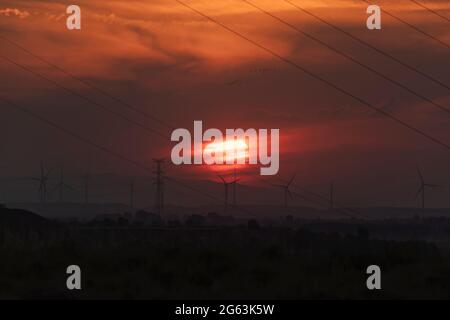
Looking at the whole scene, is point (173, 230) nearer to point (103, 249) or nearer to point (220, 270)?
point (103, 249)

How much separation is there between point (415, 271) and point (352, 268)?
9.70 feet

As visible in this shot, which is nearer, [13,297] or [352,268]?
[13,297]

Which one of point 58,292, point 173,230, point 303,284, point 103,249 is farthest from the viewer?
point 173,230

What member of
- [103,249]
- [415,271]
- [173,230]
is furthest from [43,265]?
[173,230]
